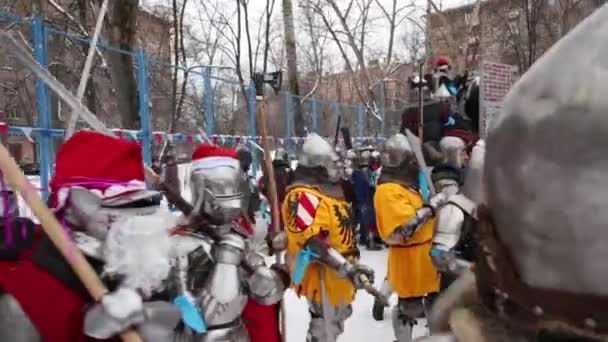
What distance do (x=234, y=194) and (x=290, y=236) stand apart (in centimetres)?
123

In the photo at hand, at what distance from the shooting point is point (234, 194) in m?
2.95

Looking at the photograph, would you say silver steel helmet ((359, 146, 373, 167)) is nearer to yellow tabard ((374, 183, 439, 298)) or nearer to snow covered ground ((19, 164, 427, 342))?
snow covered ground ((19, 164, 427, 342))

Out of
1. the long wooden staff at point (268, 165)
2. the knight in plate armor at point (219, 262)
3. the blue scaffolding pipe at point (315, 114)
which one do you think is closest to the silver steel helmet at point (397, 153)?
the long wooden staff at point (268, 165)

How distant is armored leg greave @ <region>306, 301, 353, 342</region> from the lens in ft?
13.5

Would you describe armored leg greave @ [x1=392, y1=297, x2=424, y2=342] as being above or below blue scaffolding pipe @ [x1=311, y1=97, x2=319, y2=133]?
below

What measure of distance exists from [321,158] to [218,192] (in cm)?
166

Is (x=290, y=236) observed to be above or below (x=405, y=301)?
above

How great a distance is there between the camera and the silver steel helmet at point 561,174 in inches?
27.5

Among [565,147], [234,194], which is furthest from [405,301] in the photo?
[565,147]

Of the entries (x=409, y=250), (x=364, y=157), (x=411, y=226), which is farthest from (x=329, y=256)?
(x=364, y=157)

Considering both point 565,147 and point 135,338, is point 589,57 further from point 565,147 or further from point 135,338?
point 135,338

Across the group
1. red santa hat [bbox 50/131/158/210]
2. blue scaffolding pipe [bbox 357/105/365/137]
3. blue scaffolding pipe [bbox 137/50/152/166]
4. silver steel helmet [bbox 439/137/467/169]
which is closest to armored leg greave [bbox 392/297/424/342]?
silver steel helmet [bbox 439/137/467/169]

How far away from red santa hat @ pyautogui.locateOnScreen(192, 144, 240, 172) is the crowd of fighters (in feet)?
0.05

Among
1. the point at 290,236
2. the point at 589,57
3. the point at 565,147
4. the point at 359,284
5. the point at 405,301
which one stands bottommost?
the point at 405,301
